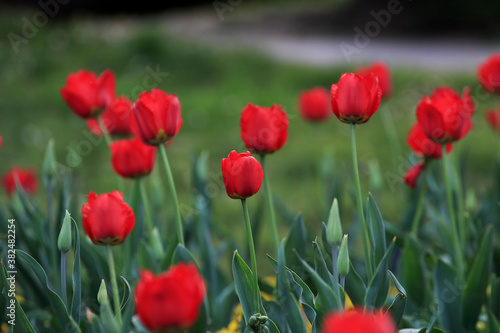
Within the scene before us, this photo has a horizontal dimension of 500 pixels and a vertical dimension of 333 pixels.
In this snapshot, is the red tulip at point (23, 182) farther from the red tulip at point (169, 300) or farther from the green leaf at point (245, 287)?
the red tulip at point (169, 300)

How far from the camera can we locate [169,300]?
0.74 metres

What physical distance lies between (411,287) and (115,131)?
87 cm

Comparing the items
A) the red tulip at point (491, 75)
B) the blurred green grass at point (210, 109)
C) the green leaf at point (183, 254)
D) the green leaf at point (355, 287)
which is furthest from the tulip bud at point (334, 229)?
the red tulip at point (491, 75)

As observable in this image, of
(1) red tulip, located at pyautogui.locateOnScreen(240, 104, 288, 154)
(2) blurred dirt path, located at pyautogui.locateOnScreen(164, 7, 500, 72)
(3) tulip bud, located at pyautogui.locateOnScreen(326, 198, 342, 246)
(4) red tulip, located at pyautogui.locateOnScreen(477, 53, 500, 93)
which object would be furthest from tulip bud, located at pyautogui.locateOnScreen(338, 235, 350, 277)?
(2) blurred dirt path, located at pyautogui.locateOnScreen(164, 7, 500, 72)

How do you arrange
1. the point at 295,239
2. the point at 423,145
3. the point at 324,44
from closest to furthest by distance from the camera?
the point at 295,239 → the point at 423,145 → the point at 324,44

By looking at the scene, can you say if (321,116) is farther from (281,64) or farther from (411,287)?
(281,64)

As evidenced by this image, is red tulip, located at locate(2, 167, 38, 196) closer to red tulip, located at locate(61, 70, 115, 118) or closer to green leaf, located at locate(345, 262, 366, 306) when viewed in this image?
red tulip, located at locate(61, 70, 115, 118)

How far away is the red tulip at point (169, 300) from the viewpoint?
735 mm

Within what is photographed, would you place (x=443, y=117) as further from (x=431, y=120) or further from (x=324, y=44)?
(x=324, y=44)

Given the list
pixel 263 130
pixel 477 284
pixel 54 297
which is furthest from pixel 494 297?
pixel 54 297

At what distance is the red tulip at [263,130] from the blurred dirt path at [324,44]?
474 centimetres

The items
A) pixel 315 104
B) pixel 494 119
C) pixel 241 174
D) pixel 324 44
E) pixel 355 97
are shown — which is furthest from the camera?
pixel 324 44

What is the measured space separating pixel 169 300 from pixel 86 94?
1.06 m

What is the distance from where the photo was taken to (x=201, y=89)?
5684mm
